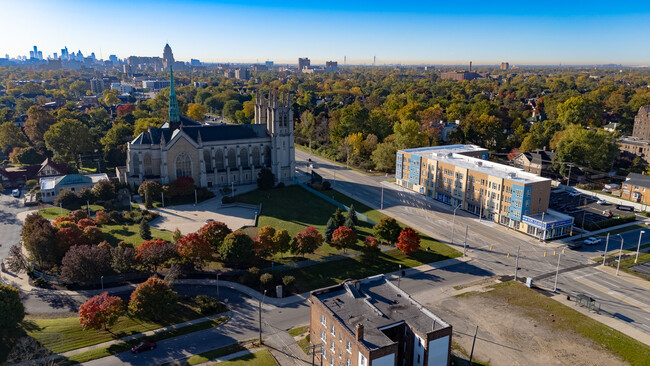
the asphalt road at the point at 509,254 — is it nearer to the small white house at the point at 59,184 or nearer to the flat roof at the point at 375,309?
the flat roof at the point at 375,309

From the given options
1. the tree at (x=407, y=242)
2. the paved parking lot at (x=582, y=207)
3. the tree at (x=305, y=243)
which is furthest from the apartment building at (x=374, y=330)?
the paved parking lot at (x=582, y=207)

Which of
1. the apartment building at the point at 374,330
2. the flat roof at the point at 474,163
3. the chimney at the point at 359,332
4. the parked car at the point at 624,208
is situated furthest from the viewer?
the parked car at the point at 624,208

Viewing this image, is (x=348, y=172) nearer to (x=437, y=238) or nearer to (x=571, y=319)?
(x=437, y=238)

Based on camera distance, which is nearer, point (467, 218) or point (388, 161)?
point (467, 218)

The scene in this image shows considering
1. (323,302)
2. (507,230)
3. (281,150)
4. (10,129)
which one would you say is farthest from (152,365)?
(10,129)

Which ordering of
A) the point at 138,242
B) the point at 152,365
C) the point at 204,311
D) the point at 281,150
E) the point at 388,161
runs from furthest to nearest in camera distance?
the point at 388,161, the point at 281,150, the point at 138,242, the point at 204,311, the point at 152,365

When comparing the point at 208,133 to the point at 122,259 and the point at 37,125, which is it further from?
the point at 37,125
